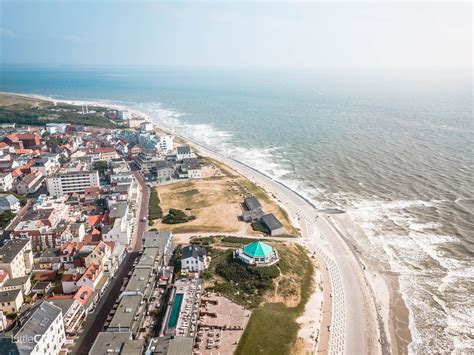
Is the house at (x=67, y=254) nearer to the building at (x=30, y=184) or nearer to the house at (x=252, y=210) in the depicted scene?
the house at (x=252, y=210)

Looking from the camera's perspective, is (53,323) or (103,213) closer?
(53,323)

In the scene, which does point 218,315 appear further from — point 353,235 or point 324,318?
point 353,235

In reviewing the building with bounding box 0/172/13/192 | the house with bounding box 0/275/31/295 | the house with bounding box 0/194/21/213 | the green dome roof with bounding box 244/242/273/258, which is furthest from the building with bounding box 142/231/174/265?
the building with bounding box 0/172/13/192

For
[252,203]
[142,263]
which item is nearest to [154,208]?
[252,203]

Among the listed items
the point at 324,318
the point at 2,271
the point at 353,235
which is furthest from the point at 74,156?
the point at 324,318

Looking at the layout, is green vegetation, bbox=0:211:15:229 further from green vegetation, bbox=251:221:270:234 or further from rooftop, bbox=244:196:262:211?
green vegetation, bbox=251:221:270:234

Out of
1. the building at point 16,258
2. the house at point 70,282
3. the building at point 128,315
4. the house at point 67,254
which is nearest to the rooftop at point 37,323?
the building at point 128,315
